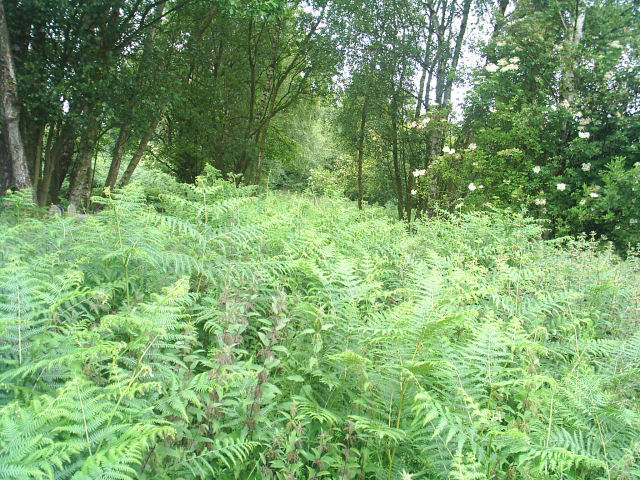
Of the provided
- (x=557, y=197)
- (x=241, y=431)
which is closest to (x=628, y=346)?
(x=241, y=431)

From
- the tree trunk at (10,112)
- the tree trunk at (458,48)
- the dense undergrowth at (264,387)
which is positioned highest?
the tree trunk at (458,48)

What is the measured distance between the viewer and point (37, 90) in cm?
723

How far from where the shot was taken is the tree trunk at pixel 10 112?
6465 mm

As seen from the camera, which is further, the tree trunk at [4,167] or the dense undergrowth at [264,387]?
the tree trunk at [4,167]

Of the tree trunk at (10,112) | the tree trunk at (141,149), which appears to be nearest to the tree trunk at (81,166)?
the tree trunk at (141,149)

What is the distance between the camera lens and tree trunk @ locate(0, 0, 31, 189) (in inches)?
255

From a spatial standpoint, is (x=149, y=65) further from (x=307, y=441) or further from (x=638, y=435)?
(x=638, y=435)

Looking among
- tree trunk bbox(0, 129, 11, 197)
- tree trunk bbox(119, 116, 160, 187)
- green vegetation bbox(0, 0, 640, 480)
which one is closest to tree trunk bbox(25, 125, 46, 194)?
green vegetation bbox(0, 0, 640, 480)

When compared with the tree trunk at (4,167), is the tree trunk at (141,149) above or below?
above

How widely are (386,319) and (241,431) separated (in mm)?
1089

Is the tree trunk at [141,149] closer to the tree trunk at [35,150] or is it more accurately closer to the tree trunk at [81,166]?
the tree trunk at [81,166]

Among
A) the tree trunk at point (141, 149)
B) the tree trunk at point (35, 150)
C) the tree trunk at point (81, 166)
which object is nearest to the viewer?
the tree trunk at point (35, 150)

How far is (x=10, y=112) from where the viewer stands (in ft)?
21.5

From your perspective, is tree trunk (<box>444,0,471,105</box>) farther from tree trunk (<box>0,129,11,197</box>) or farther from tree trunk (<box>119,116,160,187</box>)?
tree trunk (<box>0,129,11,197</box>)
